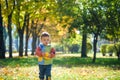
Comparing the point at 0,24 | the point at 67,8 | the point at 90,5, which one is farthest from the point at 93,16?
the point at 0,24

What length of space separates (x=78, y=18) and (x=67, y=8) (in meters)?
1.95

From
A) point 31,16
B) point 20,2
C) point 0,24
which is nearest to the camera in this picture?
point 0,24

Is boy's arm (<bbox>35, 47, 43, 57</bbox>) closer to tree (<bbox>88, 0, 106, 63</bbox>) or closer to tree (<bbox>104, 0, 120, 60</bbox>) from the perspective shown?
tree (<bbox>104, 0, 120, 60</bbox>)

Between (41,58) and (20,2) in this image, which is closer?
(41,58)

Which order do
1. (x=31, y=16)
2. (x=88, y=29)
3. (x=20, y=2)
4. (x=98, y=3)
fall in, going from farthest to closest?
(x=31, y=16) < (x=20, y=2) < (x=88, y=29) < (x=98, y=3)

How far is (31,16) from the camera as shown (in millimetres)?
40625

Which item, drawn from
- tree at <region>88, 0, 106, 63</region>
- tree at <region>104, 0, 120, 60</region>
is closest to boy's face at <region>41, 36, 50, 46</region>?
tree at <region>104, 0, 120, 60</region>

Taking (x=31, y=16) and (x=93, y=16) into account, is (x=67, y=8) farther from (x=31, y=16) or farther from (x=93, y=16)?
(x=31, y=16)

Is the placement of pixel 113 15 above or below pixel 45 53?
above

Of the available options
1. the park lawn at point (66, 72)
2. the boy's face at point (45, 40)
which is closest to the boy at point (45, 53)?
the boy's face at point (45, 40)

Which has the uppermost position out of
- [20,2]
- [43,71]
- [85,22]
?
[20,2]

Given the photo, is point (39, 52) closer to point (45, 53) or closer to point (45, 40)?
point (45, 53)

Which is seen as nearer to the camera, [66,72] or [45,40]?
[45,40]

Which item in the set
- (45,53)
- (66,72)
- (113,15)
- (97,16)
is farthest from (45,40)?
(97,16)
